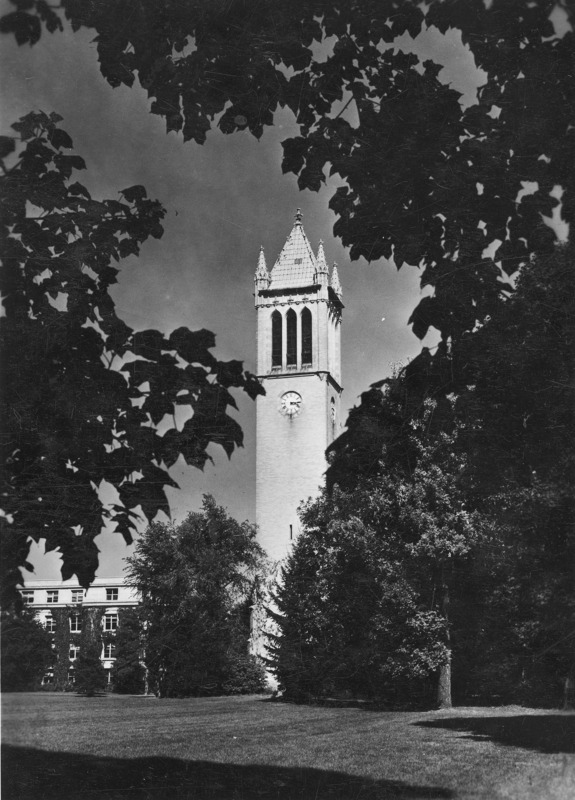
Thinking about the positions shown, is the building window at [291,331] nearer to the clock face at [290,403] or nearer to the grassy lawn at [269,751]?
the clock face at [290,403]

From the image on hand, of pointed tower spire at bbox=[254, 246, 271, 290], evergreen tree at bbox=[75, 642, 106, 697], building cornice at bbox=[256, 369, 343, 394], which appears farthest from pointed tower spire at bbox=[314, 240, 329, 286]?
evergreen tree at bbox=[75, 642, 106, 697]

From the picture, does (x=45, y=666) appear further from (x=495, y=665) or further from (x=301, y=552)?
(x=495, y=665)

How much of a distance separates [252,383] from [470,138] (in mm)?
2197

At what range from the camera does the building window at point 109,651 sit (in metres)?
5.16

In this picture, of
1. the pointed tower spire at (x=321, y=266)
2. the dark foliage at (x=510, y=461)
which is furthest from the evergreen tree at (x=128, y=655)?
the pointed tower spire at (x=321, y=266)

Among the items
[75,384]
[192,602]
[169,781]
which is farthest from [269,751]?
[75,384]

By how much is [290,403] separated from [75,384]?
2.40m

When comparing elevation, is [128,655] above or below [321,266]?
below

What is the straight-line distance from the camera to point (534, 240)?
5.73m

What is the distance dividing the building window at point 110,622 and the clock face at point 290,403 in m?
2.19

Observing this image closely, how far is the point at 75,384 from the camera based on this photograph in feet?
17.2

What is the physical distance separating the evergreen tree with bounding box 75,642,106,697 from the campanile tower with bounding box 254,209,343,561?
1281 mm

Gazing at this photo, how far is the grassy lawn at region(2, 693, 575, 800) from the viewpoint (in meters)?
4.98

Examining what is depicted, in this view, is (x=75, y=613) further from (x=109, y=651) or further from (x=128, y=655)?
(x=128, y=655)
